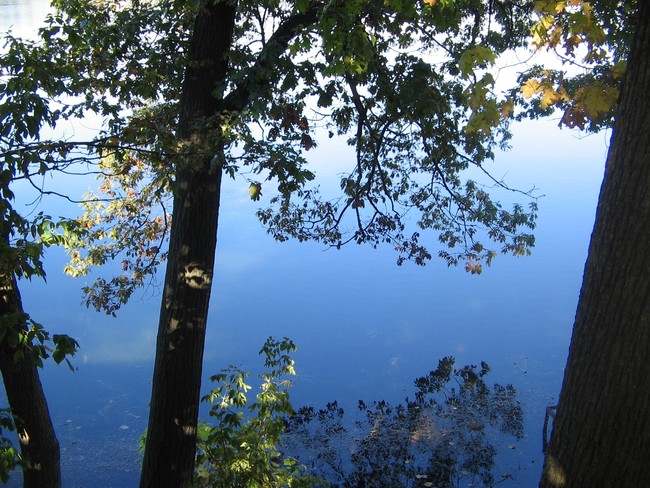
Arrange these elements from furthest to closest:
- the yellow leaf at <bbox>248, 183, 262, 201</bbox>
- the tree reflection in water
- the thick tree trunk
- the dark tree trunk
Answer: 1. the tree reflection in water
2. the yellow leaf at <bbox>248, 183, 262, 201</bbox>
3. the dark tree trunk
4. the thick tree trunk

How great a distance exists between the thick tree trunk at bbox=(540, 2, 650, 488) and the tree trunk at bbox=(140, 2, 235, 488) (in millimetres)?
2777

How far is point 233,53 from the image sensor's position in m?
4.48

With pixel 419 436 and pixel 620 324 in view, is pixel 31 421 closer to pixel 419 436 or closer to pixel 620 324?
pixel 620 324

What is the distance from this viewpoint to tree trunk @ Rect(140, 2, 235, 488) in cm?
441

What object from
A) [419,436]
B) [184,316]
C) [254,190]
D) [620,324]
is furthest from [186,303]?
[419,436]

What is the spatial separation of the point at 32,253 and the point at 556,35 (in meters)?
2.51

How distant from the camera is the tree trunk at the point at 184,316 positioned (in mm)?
4410

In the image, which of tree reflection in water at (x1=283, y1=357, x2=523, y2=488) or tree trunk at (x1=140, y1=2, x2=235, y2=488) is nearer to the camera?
tree trunk at (x1=140, y1=2, x2=235, y2=488)

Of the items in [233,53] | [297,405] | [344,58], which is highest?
[233,53]

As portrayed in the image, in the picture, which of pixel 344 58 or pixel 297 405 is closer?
pixel 344 58

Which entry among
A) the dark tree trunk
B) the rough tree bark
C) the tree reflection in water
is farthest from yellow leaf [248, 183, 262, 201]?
the tree reflection in water

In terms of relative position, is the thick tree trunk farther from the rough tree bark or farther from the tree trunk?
the tree trunk

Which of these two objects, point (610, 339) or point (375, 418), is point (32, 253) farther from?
point (375, 418)

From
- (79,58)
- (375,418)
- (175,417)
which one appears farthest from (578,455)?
(375,418)
